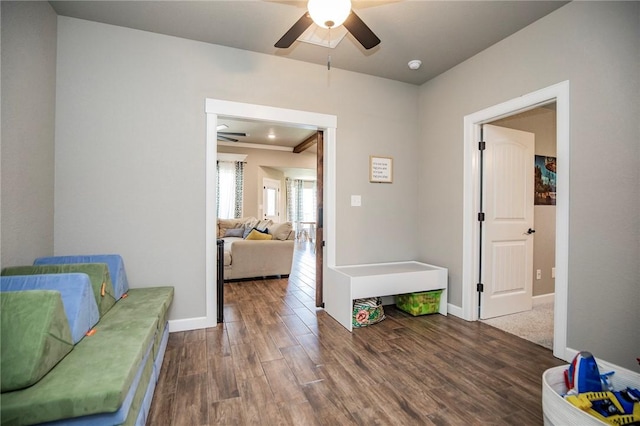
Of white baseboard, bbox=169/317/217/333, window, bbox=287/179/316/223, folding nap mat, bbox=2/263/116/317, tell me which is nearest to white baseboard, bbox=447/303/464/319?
white baseboard, bbox=169/317/217/333

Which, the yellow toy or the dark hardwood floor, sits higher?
the yellow toy

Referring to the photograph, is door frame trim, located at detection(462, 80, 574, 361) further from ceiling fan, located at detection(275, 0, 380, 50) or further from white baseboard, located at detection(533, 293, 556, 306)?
ceiling fan, located at detection(275, 0, 380, 50)

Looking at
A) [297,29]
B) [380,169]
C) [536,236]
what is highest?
[297,29]

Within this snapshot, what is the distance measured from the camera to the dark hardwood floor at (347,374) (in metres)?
1.62

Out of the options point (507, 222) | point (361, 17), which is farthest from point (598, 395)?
point (361, 17)

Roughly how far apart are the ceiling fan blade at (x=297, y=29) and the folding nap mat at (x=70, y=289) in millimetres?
1986

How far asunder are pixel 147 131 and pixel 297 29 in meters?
1.67

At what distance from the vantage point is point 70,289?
4.91 feet

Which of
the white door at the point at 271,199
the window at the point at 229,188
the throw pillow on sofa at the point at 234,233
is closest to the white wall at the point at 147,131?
the throw pillow on sofa at the point at 234,233

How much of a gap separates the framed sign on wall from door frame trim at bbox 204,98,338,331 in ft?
1.65

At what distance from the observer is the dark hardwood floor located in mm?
1617

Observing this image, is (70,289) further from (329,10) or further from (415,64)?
(415,64)

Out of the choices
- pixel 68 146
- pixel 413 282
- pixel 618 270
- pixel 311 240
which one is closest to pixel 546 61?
pixel 618 270

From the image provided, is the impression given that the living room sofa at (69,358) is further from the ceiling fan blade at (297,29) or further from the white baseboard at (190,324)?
the ceiling fan blade at (297,29)
